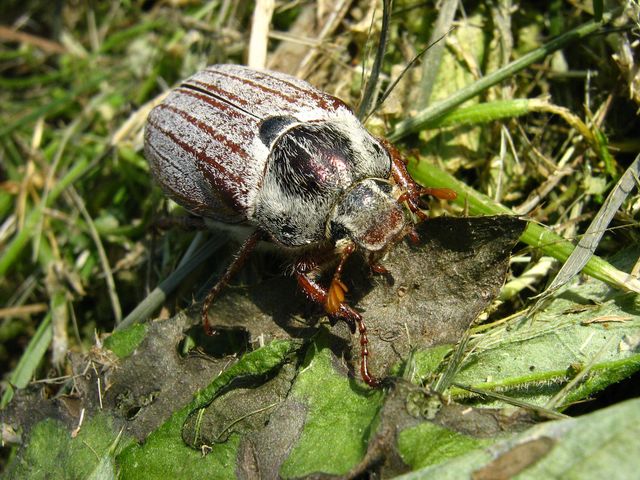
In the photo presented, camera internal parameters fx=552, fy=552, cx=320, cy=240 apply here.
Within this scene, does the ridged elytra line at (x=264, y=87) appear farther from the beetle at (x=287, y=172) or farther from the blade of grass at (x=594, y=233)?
the blade of grass at (x=594, y=233)

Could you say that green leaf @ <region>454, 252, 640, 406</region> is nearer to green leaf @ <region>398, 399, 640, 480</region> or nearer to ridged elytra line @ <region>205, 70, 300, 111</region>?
green leaf @ <region>398, 399, 640, 480</region>

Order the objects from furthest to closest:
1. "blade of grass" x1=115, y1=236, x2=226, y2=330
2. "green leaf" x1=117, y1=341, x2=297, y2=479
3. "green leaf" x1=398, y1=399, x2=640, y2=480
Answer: "blade of grass" x1=115, y1=236, x2=226, y2=330 → "green leaf" x1=117, y1=341, x2=297, y2=479 → "green leaf" x1=398, y1=399, x2=640, y2=480

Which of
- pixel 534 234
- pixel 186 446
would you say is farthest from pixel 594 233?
pixel 186 446

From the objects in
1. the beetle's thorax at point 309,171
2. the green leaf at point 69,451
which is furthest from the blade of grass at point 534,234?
the green leaf at point 69,451

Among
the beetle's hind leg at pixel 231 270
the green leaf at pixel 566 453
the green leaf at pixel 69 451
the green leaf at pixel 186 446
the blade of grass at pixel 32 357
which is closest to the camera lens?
the green leaf at pixel 566 453

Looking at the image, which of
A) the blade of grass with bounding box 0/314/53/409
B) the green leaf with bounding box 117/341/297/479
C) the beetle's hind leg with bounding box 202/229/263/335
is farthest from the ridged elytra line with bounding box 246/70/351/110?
the blade of grass with bounding box 0/314/53/409

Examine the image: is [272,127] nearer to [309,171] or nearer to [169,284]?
[309,171]

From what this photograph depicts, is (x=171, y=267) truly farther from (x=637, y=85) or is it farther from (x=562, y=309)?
(x=637, y=85)
